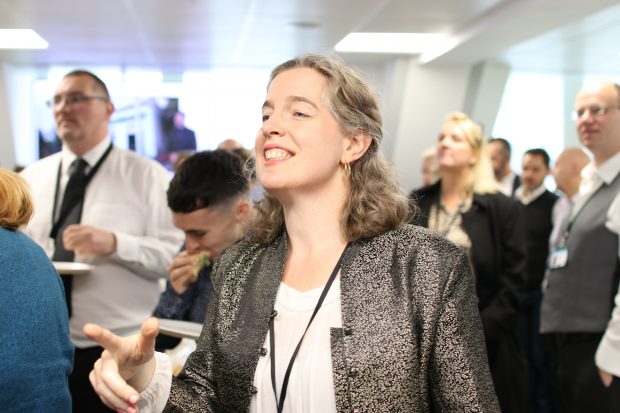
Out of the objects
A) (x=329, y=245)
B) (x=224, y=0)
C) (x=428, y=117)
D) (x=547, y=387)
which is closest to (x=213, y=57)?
(x=428, y=117)

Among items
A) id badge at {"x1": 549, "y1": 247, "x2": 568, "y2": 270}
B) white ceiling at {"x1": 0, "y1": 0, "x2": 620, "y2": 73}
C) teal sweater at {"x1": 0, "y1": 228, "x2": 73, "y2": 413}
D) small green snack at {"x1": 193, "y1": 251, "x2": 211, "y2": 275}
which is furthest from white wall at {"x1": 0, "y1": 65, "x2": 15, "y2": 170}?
teal sweater at {"x1": 0, "y1": 228, "x2": 73, "y2": 413}

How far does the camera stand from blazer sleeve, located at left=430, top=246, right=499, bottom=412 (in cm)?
156

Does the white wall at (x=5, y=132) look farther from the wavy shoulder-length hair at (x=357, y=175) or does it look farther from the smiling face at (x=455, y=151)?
the wavy shoulder-length hair at (x=357, y=175)

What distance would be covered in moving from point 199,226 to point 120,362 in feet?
3.51

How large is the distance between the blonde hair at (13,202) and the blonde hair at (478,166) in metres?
2.44

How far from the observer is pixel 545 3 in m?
5.97

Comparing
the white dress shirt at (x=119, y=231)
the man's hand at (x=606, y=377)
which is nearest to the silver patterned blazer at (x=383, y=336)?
the man's hand at (x=606, y=377)

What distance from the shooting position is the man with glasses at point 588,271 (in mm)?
3277

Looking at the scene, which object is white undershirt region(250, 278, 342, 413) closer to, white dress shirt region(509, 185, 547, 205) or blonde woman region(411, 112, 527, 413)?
blonde woman region(411, 112, 527, 413)

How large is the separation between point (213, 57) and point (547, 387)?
6.46 meters

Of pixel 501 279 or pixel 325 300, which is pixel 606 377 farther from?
pixel 325 300

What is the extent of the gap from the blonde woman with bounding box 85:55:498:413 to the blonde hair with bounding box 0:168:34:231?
51 cm

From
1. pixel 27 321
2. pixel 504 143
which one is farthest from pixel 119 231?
pixel 504 143

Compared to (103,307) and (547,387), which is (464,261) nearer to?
(103,307)
